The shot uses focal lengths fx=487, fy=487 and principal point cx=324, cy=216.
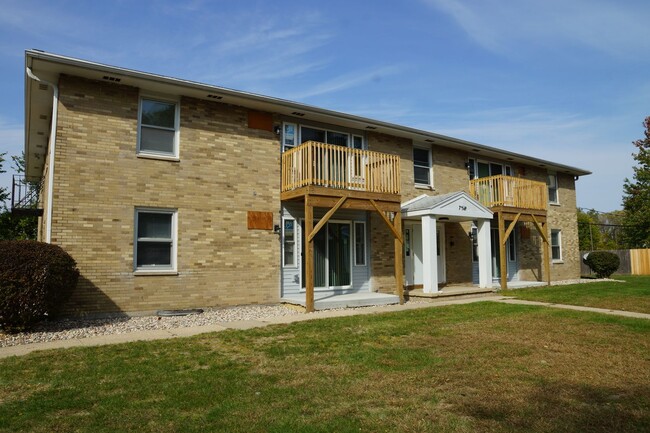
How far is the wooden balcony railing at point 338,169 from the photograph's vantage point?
42.4ft

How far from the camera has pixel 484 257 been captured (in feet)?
55.4

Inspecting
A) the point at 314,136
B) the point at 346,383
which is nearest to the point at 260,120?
the point at 314,136

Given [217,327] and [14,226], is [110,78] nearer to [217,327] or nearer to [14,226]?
[217,327]

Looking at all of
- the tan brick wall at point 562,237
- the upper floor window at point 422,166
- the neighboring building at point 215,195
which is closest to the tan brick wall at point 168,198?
the neighboring building at point 215,195

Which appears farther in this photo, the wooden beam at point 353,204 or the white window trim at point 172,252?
the wooden beam at point 353,204

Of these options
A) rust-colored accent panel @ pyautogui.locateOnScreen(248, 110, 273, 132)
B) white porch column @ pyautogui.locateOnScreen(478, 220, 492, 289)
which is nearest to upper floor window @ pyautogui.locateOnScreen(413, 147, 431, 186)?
white porch column @ pyautogui.locateOnScreen(478, 220, 492, 289)

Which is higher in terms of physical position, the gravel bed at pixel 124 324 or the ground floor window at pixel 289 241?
the ground floor window at pixel 289 241

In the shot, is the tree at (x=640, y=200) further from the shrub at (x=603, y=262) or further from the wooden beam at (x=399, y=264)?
the wooden beam at (x=399, y=264)

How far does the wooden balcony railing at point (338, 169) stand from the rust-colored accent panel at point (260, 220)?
933 millimetres

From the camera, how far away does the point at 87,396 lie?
530 cm

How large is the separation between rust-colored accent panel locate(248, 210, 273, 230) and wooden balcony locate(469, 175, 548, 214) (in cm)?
928

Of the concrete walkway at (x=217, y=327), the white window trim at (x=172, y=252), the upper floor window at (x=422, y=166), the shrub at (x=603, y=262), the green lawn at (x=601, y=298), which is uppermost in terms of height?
the upper floor window at (x=422, y=166)

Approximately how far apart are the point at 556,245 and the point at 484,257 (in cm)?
842

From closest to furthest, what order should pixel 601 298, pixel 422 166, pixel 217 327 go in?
pixel 217 327
pixel 601 298
pixel 422 166
